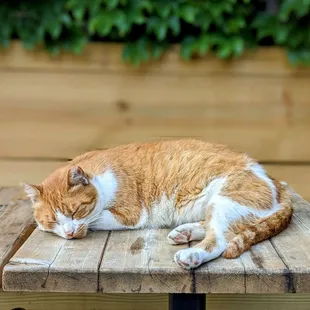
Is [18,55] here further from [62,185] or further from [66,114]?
[62,185]

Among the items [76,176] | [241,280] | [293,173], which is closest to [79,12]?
[76,176]

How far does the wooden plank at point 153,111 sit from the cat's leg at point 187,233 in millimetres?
1125

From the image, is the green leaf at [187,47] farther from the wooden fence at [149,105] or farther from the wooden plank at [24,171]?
the wooden plank at [24,171]

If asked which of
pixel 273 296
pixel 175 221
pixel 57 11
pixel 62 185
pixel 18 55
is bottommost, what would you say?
pixel 273 296

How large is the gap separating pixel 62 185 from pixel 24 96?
112 centimetres

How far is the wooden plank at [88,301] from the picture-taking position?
222 centimetres

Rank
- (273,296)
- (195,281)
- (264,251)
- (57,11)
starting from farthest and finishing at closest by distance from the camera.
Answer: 1. (57,11)
2. (273,296)
3. (264,251)
4. (195,281)

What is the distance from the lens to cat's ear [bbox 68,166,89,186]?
1.76m

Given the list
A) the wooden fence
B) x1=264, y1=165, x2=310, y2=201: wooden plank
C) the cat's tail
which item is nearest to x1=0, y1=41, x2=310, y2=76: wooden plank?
the wooden fence

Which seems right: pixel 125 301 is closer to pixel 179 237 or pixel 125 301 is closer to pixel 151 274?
pixel 179 237

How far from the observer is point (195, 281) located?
1.39 metres

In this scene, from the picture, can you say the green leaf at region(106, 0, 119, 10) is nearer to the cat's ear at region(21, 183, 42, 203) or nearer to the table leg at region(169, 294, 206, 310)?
the cat's ear at region(21, 183, 42, 203)

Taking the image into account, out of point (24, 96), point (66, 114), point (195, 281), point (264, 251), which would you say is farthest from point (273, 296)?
point (24, 96)

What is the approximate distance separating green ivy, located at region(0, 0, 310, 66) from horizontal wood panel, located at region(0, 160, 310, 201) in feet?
1.62
